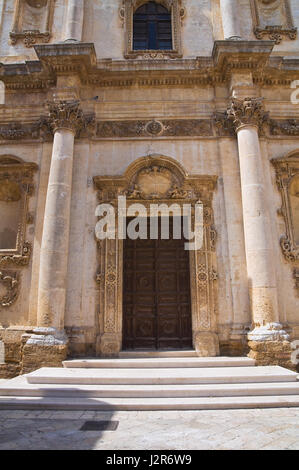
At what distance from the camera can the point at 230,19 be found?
34.4 ft

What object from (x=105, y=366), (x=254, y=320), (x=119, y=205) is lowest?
(x=105, y=366)

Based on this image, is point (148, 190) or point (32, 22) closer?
point (148, 190)

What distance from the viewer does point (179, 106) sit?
1019 centimetres

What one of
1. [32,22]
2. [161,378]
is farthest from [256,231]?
[32,22]

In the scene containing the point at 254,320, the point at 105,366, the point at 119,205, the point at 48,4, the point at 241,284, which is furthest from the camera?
the point at 48,4

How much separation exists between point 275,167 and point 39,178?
22.4 feet

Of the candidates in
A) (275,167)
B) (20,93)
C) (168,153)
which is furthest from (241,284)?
(20,93)

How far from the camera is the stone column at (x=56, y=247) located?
A: 788 cm

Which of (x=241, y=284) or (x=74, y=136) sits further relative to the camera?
(x=74, y=136)

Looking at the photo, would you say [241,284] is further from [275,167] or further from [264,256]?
[275,167]

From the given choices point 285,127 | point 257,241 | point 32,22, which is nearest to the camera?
point 257,241

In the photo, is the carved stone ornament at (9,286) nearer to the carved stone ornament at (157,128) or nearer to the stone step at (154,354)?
the stone step at (154,354)

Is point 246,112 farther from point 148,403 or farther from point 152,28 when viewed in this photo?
point 148,403

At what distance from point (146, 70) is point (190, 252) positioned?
18.3 feet
